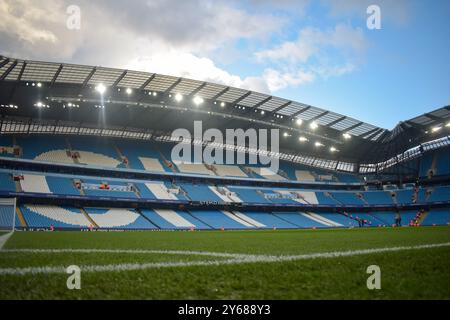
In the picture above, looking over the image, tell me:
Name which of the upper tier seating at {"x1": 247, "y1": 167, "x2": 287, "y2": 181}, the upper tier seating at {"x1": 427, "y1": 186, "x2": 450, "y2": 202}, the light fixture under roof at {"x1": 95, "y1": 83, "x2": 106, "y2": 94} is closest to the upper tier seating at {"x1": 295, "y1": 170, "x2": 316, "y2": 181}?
the upper tier seating at {"x1": 247, "y1": 167, "x2": 287, "y2": 181}

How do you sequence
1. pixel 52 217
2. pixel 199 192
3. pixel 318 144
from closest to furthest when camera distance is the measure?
1. pixel 52 217
2. pixel 199 192
3. pixel 318 144

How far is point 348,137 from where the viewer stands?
163ft

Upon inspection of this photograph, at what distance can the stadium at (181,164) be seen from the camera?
32969 millimetres

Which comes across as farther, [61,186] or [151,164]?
[151,164]

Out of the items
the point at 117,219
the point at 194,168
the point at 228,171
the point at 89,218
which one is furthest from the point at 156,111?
the point at 228,171

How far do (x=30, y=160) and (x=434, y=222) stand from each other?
178 ft

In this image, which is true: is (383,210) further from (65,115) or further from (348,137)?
(65,115)

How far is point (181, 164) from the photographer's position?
166 feet

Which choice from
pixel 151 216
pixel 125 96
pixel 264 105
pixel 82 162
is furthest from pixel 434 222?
pixel 82 162

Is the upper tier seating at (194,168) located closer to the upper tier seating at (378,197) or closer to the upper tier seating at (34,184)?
the upper tier seating at (34,184)

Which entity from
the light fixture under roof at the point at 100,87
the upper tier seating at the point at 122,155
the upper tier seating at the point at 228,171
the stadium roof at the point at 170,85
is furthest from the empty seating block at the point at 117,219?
the upper tier seating at the point at 228,171

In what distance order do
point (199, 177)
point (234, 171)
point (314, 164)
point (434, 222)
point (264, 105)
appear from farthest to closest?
point (314, 164) → point (234, 171) → point (199, 177) → point (434, 222) → point (264, 105)

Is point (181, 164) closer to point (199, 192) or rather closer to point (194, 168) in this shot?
point (194, 168)

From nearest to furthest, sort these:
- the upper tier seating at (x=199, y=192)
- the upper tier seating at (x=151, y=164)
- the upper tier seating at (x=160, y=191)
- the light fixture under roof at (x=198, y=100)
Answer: the light fixture under roof at (x=198, y=100) < the upper tier seating at (x=160, y=191) < the upper tier seating at (x=199, y=192) < the upper tier seating at (x=151, y=164)
